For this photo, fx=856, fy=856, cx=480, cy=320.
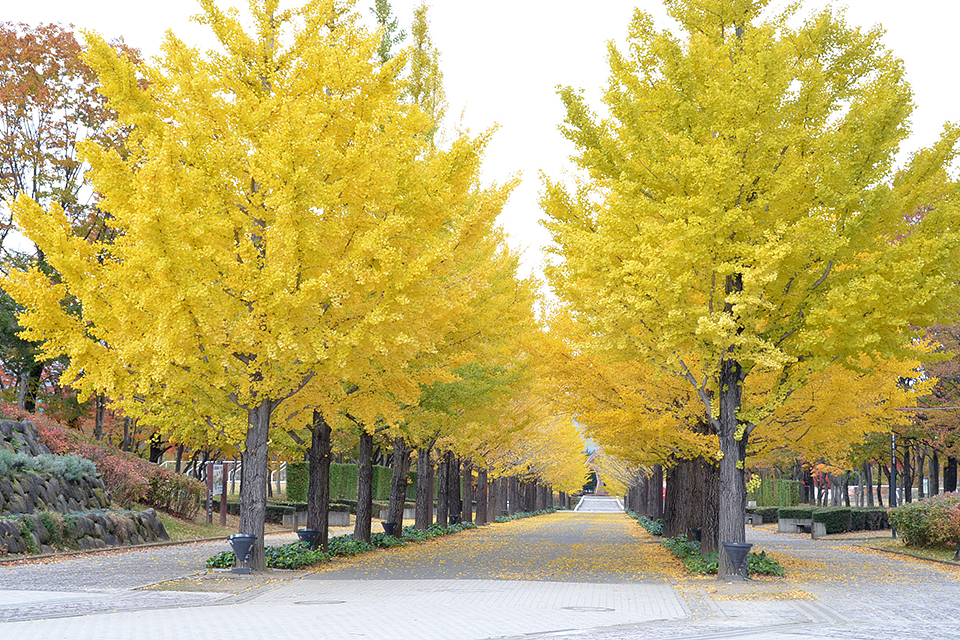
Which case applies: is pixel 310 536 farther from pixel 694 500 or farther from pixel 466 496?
pixel 466 496

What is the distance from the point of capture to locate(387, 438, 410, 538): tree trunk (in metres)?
24.9

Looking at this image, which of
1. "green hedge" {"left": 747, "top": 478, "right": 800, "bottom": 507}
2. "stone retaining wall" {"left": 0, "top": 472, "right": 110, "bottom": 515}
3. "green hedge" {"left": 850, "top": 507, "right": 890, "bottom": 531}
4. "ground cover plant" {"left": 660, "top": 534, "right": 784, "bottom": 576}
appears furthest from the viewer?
"green hedge" {"left": 747, "top": 478, "right": 800, "bottom": 507}

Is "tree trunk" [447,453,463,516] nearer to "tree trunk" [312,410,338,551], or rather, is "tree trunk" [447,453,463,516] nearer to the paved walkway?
"tree trunk" [312,410,338,551]

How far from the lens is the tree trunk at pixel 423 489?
27953mm

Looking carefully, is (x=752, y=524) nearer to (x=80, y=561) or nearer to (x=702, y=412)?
(x=702, y=412)

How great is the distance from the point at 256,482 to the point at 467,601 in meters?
4.95

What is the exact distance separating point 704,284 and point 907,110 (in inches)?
160

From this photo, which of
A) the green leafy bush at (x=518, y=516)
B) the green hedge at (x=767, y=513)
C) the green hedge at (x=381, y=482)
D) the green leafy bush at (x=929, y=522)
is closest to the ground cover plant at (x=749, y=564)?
the green leafy bush at (x=929, y=522)

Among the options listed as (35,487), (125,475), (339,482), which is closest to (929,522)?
(35,487)

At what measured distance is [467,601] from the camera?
1114cm

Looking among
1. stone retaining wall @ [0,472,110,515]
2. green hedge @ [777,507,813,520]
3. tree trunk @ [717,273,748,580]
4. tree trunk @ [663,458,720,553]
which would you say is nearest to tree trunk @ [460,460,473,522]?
tree trunk @ [663,458,720,553]

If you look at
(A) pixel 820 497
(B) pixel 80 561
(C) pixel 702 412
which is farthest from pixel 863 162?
(A) pixel 820 497

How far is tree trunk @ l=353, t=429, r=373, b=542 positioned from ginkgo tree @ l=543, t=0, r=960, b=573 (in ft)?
30.0

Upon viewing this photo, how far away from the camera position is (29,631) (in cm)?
803
